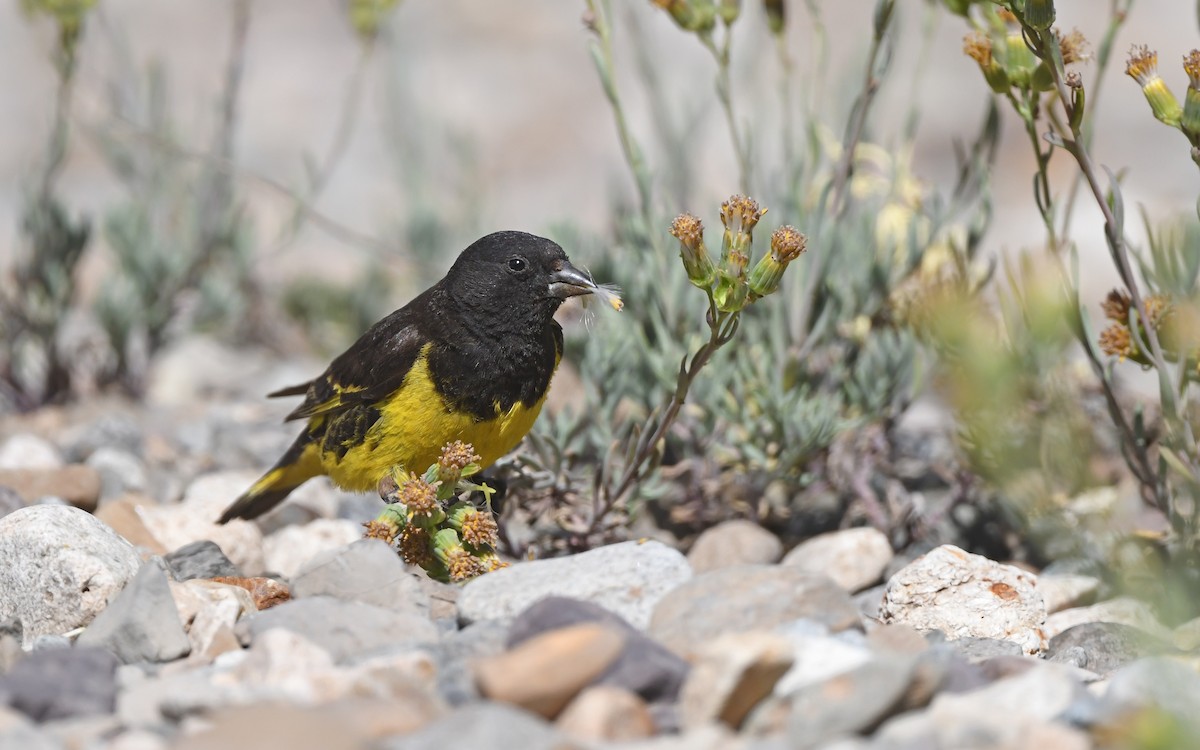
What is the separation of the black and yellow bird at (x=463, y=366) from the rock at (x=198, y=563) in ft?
1.85

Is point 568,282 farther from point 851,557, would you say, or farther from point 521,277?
point 851,557

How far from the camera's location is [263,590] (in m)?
3.74

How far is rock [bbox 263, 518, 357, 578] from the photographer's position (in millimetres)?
4824

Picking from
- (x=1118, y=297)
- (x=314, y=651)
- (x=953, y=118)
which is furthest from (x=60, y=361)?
(x=953, y=118)

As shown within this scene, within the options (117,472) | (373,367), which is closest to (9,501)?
(117,472)

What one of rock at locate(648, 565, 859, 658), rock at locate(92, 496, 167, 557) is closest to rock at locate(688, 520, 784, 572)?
rock at locate(648, 565, 859, 658)

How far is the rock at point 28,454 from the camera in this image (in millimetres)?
5660

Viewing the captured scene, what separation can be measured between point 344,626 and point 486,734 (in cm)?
87

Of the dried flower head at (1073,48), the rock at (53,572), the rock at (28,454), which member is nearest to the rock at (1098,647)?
A: the dried flower head at (1073,48)

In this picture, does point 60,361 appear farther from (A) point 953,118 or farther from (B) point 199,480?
(A) point 953,118

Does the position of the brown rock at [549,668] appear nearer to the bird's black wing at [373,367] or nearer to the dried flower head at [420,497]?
the dried flower head at [420,497]

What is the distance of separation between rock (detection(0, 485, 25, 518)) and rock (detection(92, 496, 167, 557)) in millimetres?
275

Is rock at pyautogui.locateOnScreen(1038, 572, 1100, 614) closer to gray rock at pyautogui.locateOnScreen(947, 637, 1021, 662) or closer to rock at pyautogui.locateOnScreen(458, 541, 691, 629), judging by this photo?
gray rock at pyautogui.locateOnScreen(947, 637, 1021, 662)

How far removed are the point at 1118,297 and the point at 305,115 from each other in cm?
1231
